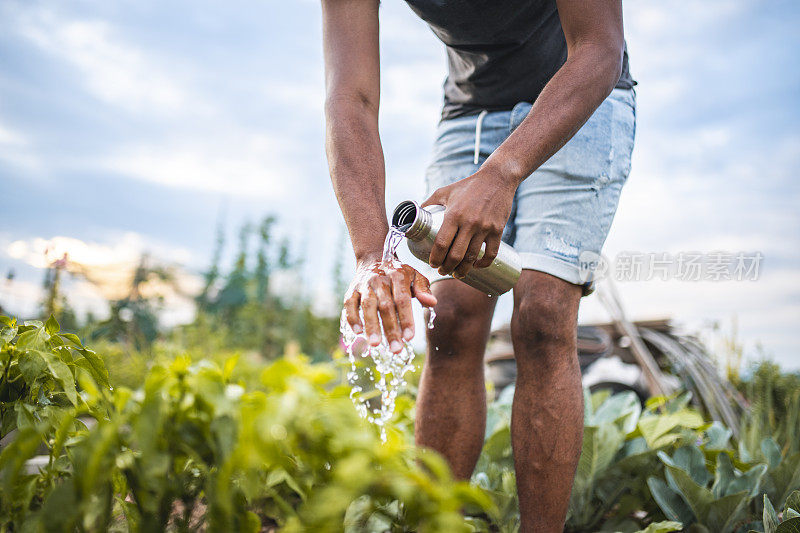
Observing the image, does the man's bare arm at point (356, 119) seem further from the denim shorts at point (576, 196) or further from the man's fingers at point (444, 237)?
the denim shorts at point (576, 196)

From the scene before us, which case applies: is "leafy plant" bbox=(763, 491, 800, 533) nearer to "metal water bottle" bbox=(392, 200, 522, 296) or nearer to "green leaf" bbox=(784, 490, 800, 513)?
"green leaf" bbox=(784, 490, 800, 513)

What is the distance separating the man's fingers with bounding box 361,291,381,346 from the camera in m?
1.03

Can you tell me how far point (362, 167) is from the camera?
1.49 metres

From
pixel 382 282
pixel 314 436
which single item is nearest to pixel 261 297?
pixel 382 282

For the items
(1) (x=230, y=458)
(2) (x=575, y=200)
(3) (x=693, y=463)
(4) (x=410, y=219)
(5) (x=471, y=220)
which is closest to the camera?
(1) (x=230, y=458)

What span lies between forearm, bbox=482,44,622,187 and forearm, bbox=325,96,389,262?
0.32 metres

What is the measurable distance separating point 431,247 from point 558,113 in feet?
1.42

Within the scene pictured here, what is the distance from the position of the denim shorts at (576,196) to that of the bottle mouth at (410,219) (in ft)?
1.25

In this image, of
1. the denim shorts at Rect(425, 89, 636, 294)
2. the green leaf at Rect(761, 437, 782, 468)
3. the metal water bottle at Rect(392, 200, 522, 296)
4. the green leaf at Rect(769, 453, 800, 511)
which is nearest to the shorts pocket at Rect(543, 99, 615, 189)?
the denim shorts at Rect(425, 89, 636, 294)

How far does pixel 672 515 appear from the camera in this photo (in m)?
1.73

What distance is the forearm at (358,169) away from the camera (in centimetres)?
137

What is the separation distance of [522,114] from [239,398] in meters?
1.34

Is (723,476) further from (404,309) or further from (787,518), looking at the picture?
(404,309)

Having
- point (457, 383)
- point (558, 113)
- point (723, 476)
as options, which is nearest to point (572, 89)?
point (558, 113)
